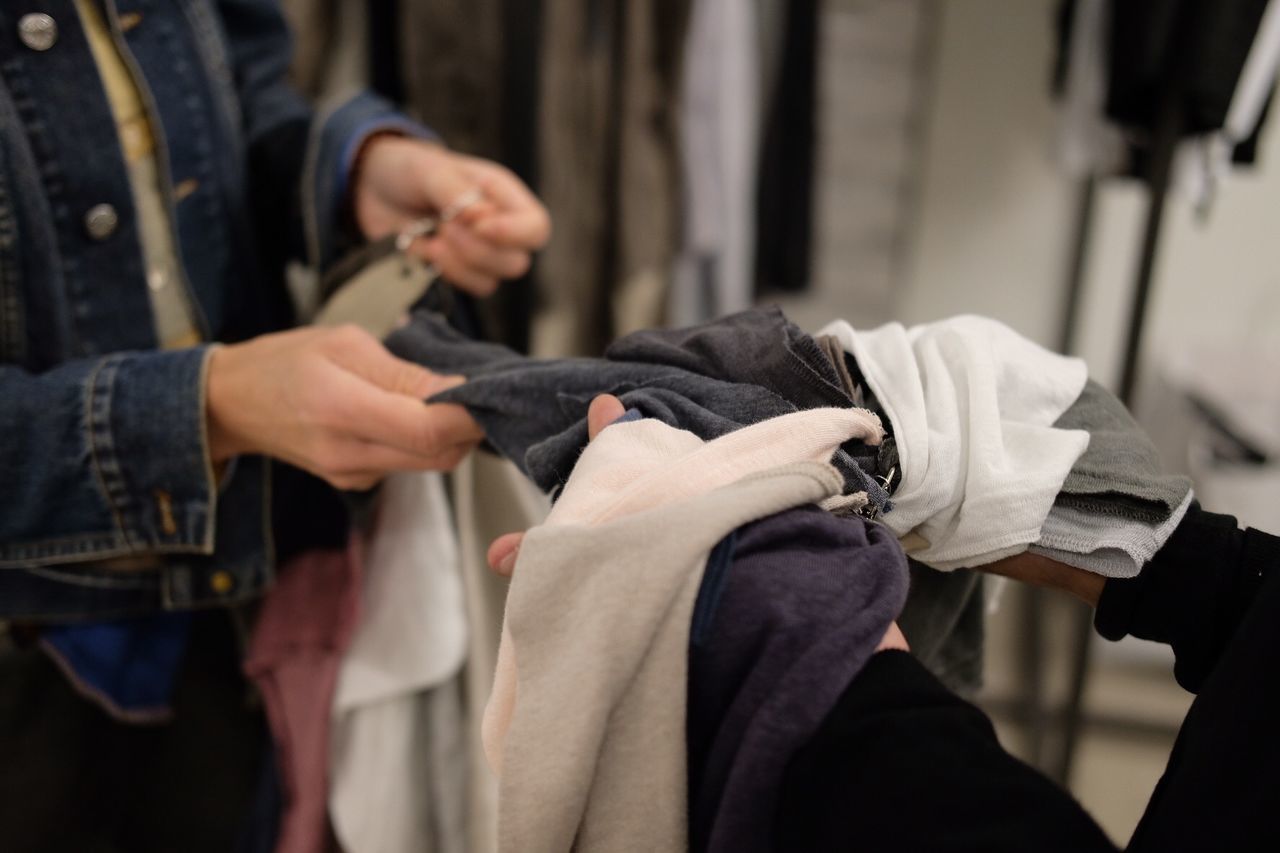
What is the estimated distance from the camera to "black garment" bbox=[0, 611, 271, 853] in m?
0.56

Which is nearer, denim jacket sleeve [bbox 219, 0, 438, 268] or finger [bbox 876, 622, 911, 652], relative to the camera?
finger [bbox 876, 622, 911, 652]

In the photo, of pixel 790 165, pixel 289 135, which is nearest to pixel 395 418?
pixel 289 135

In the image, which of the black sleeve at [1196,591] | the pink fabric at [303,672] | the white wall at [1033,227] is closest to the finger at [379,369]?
the pink fabric at [303,672]

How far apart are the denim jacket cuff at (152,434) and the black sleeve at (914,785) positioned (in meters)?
0.35

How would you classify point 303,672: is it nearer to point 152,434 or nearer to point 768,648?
point 152,434

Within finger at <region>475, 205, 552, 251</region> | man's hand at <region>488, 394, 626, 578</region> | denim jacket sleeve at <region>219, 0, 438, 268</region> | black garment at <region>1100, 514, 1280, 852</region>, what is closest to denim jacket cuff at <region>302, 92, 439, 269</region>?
denim jacket sleeve at <region>219, 0, 438, 268</region>

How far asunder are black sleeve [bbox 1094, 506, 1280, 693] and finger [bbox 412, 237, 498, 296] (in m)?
0.42

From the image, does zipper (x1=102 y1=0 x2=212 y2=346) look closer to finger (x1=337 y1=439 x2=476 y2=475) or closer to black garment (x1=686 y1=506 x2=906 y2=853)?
finger (x1=337 y1=439 x2=476 y2=475)

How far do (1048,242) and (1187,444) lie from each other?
17.5 inches

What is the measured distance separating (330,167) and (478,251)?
0.43ft

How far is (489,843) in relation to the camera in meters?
0.65

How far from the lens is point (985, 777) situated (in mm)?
240

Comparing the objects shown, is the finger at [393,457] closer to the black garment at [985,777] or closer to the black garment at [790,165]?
the black garment at [985,777]

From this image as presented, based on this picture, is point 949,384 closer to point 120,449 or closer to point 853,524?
point 853,524
